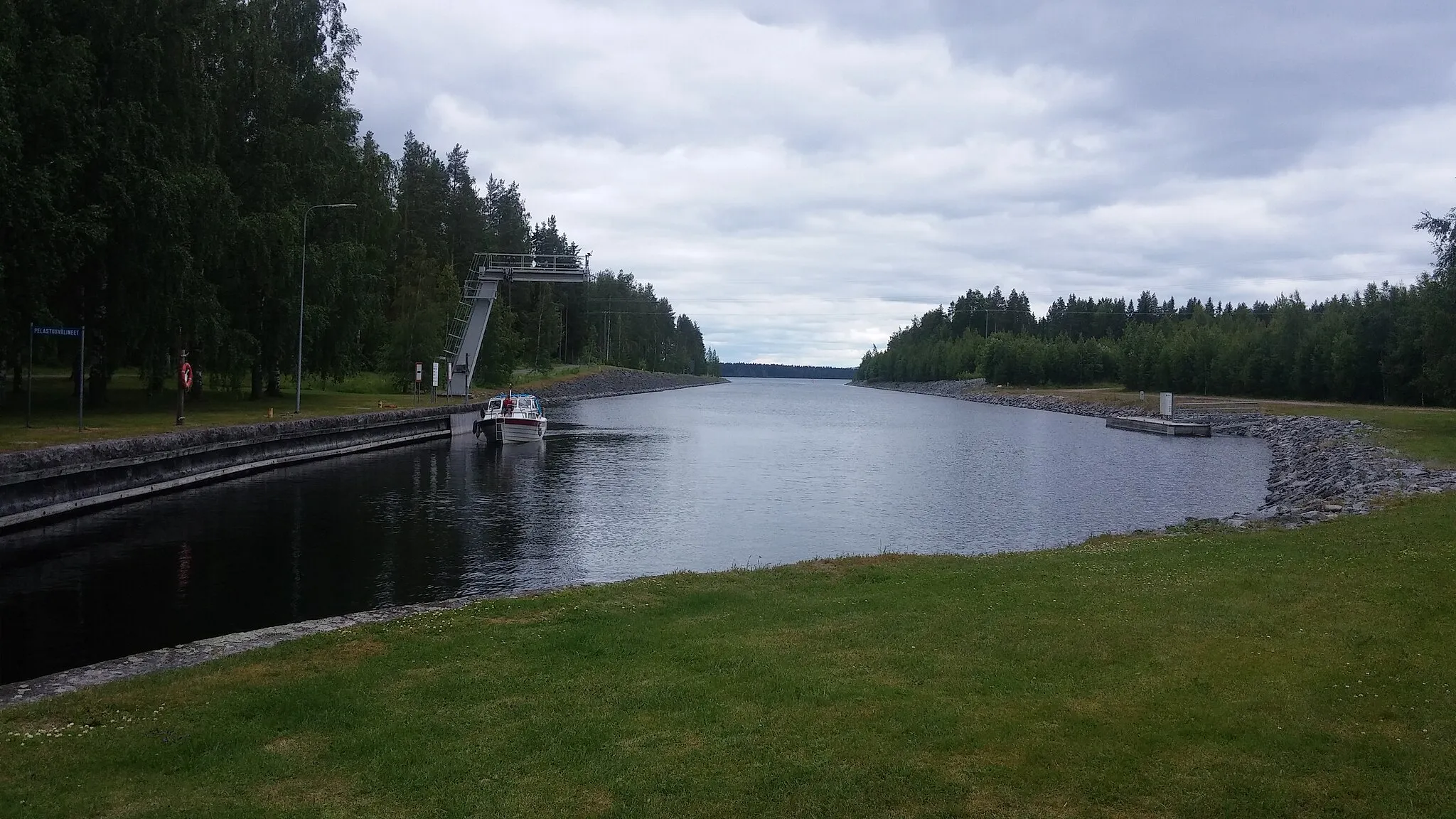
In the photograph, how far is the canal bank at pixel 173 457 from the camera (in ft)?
77.7

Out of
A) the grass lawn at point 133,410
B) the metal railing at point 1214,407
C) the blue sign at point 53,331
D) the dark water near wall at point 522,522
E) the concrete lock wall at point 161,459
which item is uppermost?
the blue sign at point 53,331

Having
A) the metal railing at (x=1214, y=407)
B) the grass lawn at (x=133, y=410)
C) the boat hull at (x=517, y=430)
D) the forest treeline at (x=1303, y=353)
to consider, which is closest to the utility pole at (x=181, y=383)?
the grass lawn at (x=133, y=410)

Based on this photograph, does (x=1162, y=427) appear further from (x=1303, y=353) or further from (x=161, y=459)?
(x=161, y=459)

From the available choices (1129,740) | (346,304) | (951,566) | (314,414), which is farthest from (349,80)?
(1129,740)

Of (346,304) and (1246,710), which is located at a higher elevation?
(346,304)

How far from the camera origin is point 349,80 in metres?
52.2

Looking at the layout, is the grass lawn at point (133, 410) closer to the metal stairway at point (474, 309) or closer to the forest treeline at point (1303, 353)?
the metal stairway at point (474, 309)

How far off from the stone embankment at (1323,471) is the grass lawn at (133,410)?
31698 mm

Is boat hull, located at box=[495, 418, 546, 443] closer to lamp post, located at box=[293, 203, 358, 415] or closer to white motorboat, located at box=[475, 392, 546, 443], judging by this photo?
white motorboat, located at box=[475, 392, 546, 443]

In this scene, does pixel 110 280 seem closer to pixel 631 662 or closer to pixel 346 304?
pixel 346 304

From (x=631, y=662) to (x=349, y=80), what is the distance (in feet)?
164

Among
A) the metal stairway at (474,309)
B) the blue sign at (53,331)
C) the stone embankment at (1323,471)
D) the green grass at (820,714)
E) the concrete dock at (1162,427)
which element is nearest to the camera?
the green grass at (820,714)

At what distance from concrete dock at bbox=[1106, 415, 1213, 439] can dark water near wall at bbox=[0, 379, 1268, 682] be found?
12.8 meters

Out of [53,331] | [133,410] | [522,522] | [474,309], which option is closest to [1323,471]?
[522,522]
